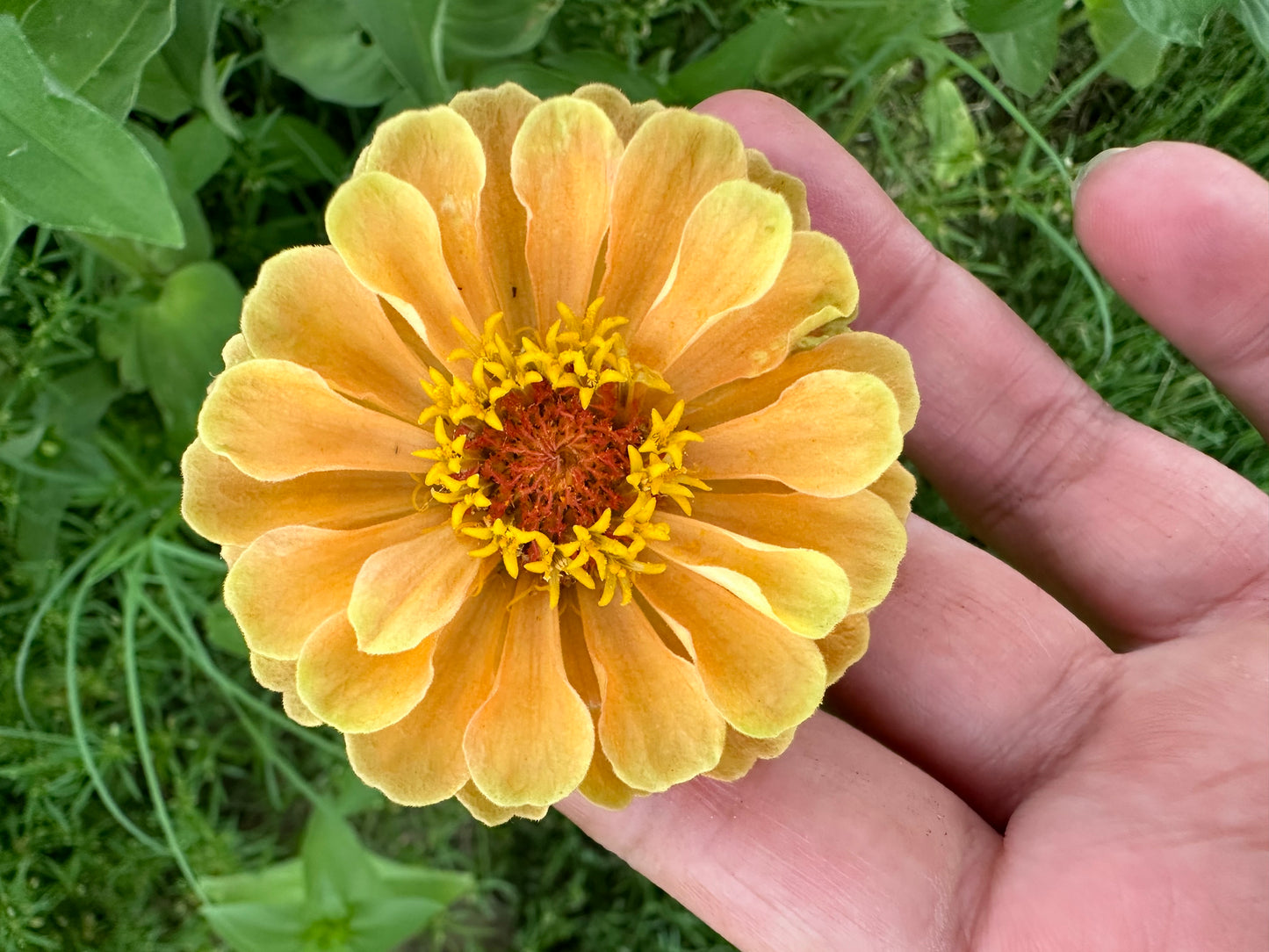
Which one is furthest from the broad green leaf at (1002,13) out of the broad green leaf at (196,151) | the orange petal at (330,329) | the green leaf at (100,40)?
the broad green leaf at (196,151)

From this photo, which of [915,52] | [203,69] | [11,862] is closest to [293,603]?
[203,69]

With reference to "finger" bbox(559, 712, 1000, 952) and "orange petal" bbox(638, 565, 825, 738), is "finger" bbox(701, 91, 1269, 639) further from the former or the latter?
"orange petal" bbox(638, 565, 825, 738)

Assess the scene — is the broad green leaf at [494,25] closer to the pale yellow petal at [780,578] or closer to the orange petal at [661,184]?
the orange petal at [661,184]

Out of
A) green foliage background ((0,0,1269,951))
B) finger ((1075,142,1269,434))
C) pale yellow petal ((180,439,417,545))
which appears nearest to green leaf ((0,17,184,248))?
green foliage background ((0,0,1269,951))

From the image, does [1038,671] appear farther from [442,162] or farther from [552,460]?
[442,162]

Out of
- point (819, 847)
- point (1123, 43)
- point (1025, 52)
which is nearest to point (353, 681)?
point (819, 847)

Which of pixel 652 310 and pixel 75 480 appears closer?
pixel 652 310

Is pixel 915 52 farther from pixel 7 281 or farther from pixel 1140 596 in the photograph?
Result: pixel 7 281
